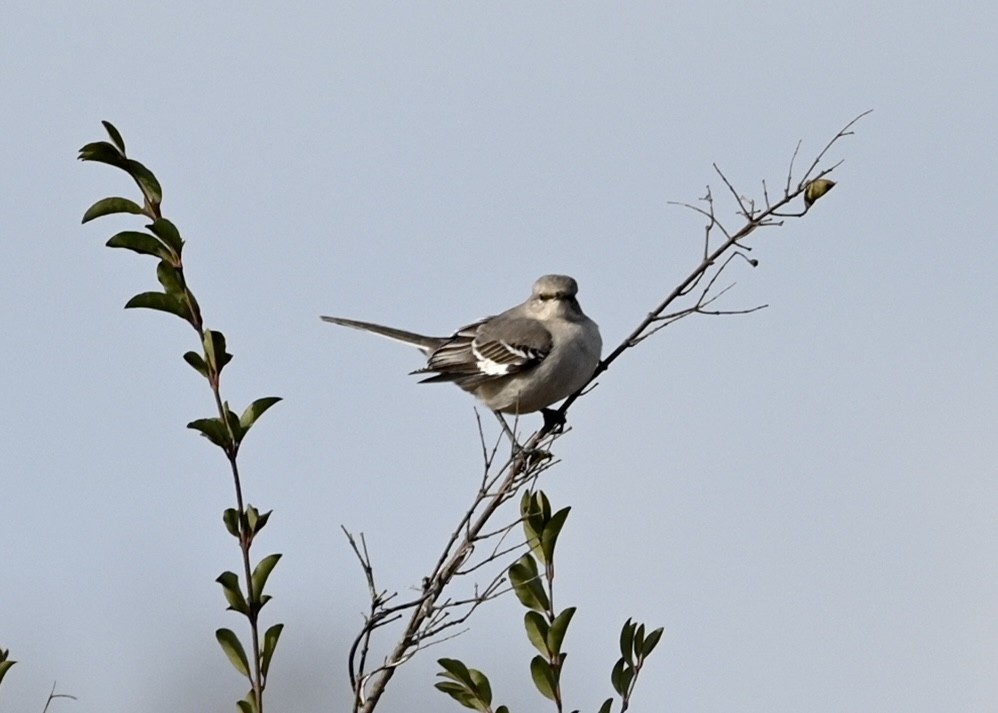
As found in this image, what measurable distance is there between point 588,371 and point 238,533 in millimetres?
4435

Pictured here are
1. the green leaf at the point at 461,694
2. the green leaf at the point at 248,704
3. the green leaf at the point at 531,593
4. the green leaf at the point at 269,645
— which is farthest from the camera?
the green leaf at the point at 531,593

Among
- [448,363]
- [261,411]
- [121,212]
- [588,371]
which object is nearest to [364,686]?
[261,411]

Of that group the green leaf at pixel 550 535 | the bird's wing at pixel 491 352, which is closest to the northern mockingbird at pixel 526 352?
the bird's wing at pixel 491 352

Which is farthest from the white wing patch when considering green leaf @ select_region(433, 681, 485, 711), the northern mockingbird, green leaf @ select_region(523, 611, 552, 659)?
green leaf @ select_region(433, 681, 485, 711)

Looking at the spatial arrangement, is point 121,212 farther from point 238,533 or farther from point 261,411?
point 238,533

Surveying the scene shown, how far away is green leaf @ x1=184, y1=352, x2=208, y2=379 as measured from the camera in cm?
288

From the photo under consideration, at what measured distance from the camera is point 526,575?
3213mm

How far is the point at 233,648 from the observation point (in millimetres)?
2924

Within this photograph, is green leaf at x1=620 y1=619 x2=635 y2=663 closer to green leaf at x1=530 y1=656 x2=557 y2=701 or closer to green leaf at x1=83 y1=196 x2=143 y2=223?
green leaf at x1=530 y1=656 x2=557 y2=701

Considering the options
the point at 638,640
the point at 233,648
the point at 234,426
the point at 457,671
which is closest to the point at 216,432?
the point at 234,426

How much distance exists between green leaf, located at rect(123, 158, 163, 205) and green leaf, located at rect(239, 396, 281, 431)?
0.49 meters

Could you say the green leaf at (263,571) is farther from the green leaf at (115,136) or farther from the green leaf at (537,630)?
the green leaf at (115,136)

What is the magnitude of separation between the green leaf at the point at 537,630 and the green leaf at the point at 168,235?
1.12 metres

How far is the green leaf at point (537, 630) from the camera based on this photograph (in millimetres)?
3020
